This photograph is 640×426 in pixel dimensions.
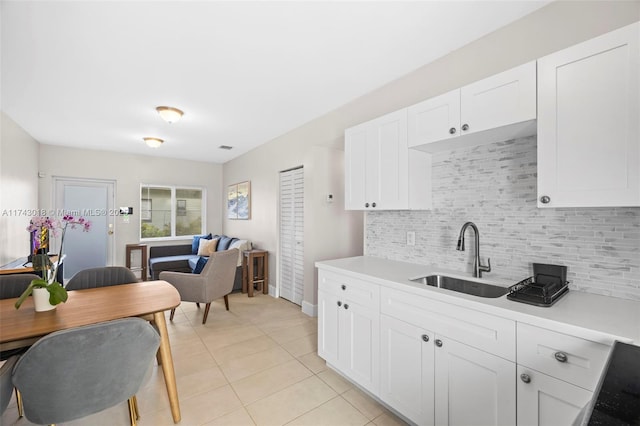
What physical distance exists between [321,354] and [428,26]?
8.68ft

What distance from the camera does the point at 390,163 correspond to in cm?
221

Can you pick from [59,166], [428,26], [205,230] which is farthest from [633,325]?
[59,166]

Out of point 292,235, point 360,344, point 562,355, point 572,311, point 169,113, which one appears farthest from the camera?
point 292,235

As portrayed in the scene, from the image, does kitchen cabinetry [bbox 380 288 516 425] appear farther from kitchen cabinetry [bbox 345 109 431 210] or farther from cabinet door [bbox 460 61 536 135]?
cabinet door [bbox 460 61 536 135]

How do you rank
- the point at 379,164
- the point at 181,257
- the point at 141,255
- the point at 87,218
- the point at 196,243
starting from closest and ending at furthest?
the point at 379,164 → the point at 87,218 → the point at 181,257 → the point at 141,255 → the point at 196,243

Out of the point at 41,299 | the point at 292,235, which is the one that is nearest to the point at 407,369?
the point at 41,299

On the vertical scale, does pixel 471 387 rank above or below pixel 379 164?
below

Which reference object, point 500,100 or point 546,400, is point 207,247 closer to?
point 500,100

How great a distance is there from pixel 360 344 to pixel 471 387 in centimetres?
79

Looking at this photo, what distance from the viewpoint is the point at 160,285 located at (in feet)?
7.42

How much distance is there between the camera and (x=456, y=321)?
1.47 metres

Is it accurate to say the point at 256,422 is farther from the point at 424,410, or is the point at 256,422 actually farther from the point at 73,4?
the point at 73,4

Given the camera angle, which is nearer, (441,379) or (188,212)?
(441,379)

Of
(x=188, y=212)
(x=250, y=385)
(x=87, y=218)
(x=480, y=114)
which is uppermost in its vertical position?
(x=480, y=114)
